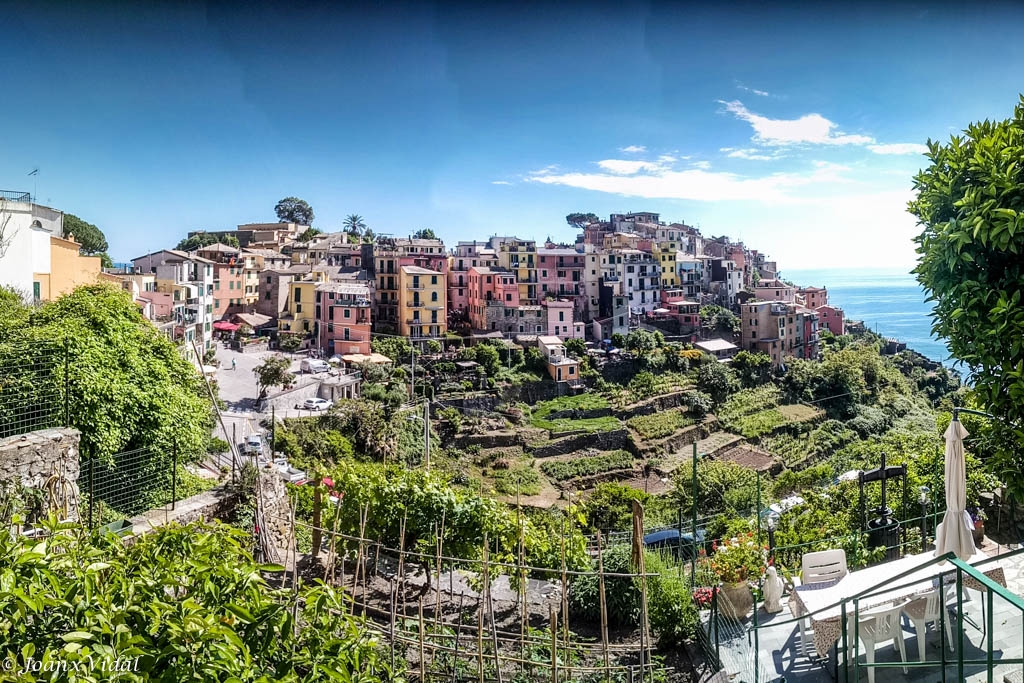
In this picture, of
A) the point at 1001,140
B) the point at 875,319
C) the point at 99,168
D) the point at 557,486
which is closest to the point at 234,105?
the point at 99,168

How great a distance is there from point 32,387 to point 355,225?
12.0 meters

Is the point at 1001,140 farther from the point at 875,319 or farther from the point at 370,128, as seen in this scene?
the point at 875,319

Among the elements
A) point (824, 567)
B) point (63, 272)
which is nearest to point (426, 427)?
point (63, 272)

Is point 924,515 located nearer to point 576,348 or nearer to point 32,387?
point 32,387

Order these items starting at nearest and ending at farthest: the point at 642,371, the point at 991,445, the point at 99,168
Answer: the point at 991,445 → the point at 99,168 → the point at 642,371

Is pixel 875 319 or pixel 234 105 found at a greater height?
pixel 234 105

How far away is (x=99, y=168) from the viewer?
27.7 feet

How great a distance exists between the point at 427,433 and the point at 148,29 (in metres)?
6.61

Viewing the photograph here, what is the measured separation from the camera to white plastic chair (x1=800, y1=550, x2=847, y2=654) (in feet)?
7.76

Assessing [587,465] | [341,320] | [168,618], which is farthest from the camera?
[341,320]

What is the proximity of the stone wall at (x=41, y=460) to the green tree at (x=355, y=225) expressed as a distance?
38.1ft

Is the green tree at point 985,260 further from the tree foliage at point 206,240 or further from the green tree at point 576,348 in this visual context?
the tree foliage at point 206,240

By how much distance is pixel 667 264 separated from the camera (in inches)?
762

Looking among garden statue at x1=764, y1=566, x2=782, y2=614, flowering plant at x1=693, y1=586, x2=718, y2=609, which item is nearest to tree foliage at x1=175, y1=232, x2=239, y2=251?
flowering plant at x1=693, y1=586, x2=718, y2=609
